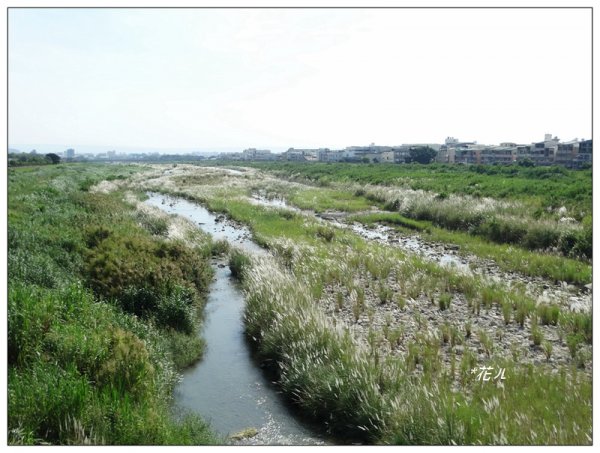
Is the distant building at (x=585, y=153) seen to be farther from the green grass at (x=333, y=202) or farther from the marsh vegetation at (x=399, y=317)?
the green grass at (x=333, y=202)

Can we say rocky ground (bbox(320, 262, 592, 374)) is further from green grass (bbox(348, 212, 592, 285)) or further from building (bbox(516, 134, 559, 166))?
building (bbox(516, 134, 559, 166))

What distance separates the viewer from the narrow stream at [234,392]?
8367mm

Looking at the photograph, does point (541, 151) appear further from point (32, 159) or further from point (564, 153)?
point (32, 159)

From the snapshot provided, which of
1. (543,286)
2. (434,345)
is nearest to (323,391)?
(434,345)

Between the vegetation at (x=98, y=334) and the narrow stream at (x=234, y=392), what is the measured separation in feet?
1.54

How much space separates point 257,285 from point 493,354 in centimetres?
703

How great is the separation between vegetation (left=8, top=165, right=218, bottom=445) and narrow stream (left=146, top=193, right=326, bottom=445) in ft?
1.54

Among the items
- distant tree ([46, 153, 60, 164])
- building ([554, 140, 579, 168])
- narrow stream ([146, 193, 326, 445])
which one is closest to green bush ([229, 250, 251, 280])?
narrow stream ([146, 193, 326, 445])

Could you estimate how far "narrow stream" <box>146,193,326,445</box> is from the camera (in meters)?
8.37

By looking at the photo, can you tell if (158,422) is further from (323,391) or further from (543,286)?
(543,286)

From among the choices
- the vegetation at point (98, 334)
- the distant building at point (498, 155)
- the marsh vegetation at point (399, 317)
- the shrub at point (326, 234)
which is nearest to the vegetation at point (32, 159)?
the marsh vegetation at point (399, 317)

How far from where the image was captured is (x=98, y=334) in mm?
9430

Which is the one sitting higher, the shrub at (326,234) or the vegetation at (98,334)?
the shrub at (326,234)

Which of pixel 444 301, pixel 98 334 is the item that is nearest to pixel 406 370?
pixel 444 301
